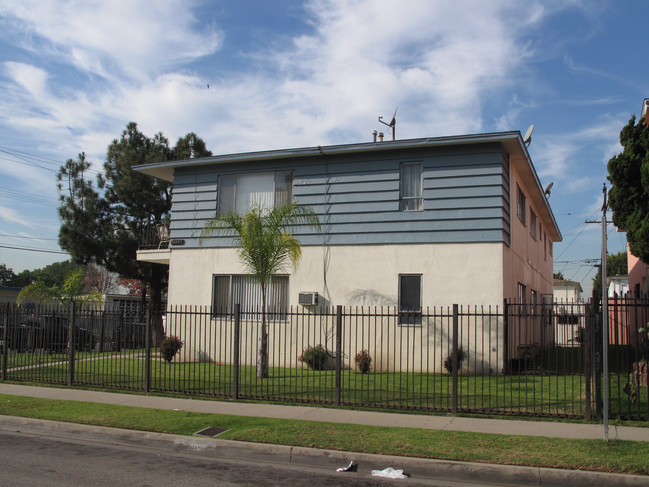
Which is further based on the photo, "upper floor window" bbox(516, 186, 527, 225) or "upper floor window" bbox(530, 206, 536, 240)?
"upper floor window" bbox(530, 206, 536, 240)

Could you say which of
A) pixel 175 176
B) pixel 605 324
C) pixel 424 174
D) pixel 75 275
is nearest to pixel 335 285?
pixel 424 174

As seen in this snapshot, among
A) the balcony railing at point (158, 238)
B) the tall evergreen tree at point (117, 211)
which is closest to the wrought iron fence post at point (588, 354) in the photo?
the balcony railing at point (158, 238)

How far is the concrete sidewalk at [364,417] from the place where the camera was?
8.68 metres

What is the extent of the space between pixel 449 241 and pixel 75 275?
14.7m

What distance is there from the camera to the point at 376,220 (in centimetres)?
1608

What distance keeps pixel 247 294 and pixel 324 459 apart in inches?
387

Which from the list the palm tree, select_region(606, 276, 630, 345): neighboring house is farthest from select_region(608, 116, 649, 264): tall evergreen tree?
the palm tree

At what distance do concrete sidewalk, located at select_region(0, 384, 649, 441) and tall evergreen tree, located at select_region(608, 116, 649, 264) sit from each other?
467 centimetres

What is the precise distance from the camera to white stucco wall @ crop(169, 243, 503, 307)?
49.1ft

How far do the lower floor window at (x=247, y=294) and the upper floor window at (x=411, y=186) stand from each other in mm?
3935

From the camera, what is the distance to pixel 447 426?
30.1ft

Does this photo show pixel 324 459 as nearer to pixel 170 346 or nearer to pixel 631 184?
pixel 631 184

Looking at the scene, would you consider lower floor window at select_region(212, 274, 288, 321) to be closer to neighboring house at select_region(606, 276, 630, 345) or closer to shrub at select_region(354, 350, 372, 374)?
shrub at select_region(354, 350, 372, 374)

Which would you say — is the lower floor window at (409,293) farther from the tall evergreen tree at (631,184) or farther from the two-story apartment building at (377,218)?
the tall evergreen tree at (631,184)
